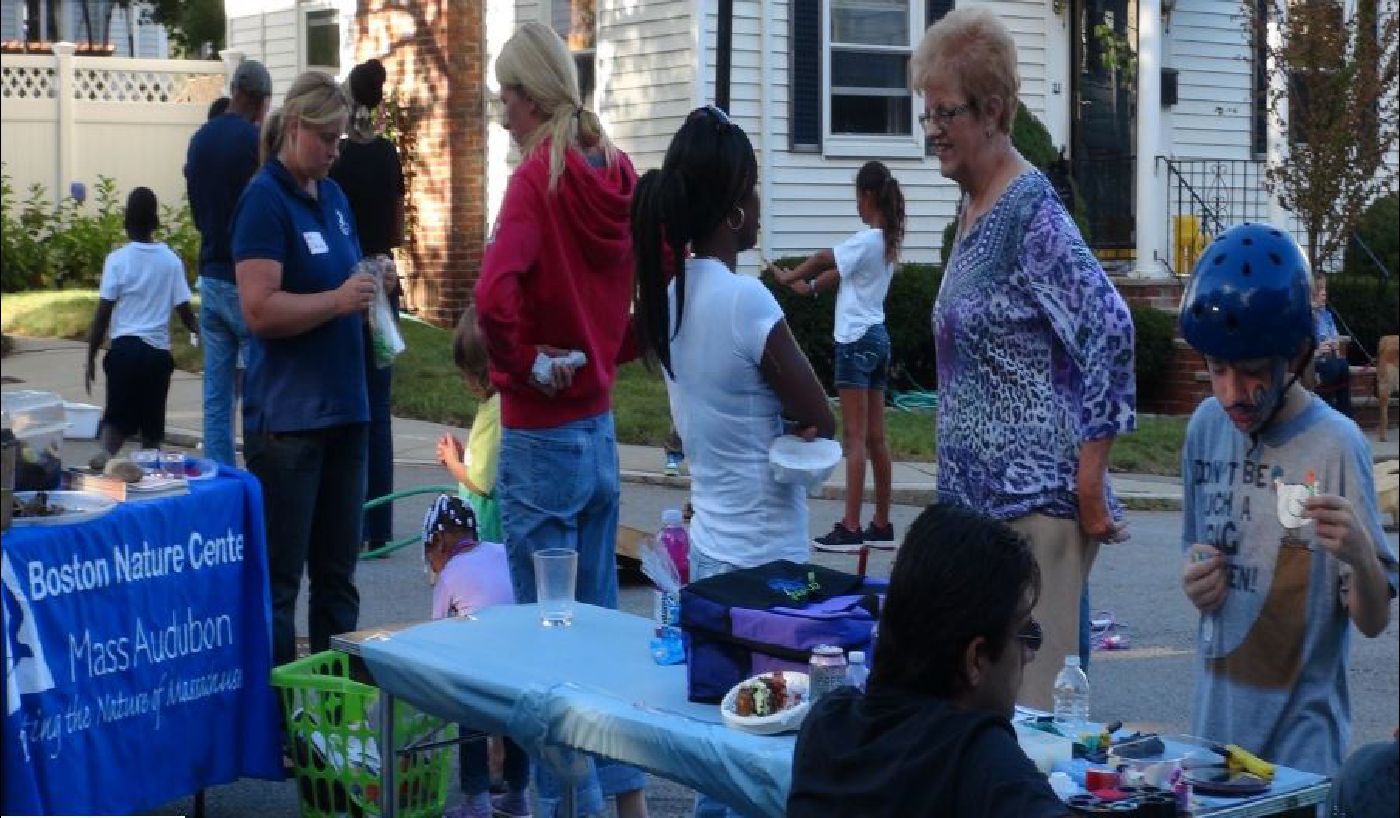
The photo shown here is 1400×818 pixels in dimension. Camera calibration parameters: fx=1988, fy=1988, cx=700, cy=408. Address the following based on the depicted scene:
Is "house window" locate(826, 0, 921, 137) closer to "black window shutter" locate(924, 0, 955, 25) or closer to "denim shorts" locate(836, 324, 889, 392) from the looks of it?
"black window shutter" locate(924, 0, 955, 25)

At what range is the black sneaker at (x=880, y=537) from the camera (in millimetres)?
10961

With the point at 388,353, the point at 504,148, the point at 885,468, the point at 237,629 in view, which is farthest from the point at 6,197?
→ the point at 237,629

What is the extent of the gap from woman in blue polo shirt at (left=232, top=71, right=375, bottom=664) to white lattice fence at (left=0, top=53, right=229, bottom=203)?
18.7 metres

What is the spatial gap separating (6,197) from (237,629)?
1920cm

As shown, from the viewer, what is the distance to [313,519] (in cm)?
639

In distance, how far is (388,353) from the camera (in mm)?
7559

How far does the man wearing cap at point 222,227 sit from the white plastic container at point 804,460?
492cm

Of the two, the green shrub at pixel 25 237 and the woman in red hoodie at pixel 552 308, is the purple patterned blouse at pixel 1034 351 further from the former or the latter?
the green shrub at pixel 25 237

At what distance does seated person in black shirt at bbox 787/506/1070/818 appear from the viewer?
9.74ft

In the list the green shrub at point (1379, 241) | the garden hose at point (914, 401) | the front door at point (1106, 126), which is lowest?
the garden hose at point (914, 401)

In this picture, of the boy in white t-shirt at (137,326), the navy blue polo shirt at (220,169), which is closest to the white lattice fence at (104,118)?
the boy in white t-shirt at (137,326)

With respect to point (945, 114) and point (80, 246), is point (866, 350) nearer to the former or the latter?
point (945, 114)

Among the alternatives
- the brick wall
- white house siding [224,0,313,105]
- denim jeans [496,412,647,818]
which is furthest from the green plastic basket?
white house siding [224,0,313,105]

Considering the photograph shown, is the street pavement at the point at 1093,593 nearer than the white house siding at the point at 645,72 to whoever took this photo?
Yes
